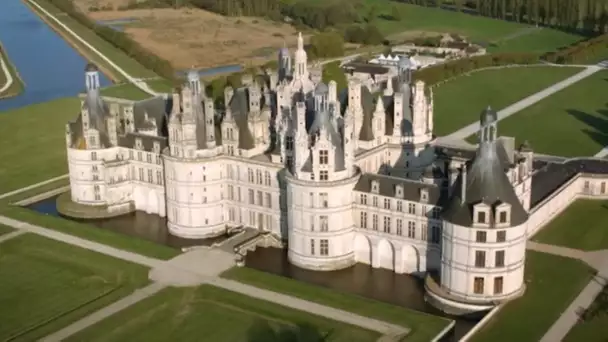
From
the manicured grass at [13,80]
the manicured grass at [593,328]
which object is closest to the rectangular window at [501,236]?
the manicured grass at [593,328]

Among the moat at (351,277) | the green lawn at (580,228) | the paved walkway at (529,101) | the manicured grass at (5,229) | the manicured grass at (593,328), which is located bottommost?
the moat at (351,277)

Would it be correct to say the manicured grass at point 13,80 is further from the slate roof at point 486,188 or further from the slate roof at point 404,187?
the slate roof at point 486,188

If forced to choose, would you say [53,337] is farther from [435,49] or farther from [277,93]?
[435,49]

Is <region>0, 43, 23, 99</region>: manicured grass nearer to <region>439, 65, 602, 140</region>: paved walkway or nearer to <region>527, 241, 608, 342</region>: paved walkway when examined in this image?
<region>439, 65, 602, 140</region>: paved walkway

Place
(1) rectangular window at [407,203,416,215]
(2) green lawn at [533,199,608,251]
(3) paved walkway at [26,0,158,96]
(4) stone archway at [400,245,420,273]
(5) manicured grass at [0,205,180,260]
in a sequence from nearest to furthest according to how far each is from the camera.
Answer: (1) rectangular window at [407,203,416,215] < (4) stone archway at [400,245,420,273] < (5) manicured grass at [0,205,180,260] < (2) green lawn at [533,199,608,251] < (3) paved walkway at [26,0,158,96]

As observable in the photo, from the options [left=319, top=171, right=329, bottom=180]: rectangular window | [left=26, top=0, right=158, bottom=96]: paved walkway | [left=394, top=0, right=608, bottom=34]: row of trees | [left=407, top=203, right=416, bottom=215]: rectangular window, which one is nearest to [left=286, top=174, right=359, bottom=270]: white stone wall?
[left=319, top=171, right=329, bottom=180]: rectangular window

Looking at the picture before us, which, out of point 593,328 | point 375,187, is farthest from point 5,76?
point 593,328

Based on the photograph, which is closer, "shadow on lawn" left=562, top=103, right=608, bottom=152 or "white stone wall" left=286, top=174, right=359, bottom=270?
"white stone wall" left=286, top=174, right=359, bottom=270
